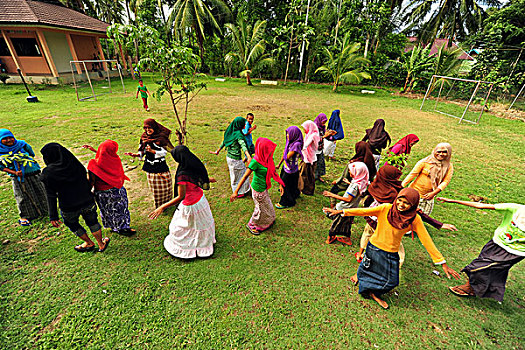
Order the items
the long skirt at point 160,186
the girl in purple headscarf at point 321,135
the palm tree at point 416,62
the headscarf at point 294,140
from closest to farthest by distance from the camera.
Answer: the long skirt at point 160,186
the headscarf at point 294,140
the girl in purple headscarf at point 321,135
the palm tree at point 416,62

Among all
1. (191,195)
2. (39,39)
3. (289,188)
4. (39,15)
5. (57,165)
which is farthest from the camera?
(39,39)

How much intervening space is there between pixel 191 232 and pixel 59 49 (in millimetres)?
21481

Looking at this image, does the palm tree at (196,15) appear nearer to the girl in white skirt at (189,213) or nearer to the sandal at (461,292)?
the girl in white skirt at (189,213)

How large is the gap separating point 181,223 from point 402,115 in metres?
13.0

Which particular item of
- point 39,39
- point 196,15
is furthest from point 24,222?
point 196,15

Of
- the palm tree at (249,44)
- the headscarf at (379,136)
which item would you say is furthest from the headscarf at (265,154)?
the palm tree at (249,44)

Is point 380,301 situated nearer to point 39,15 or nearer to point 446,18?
point 39,15

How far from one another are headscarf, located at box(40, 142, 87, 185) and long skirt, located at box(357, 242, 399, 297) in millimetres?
3846

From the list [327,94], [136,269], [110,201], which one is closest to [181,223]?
[136,269]

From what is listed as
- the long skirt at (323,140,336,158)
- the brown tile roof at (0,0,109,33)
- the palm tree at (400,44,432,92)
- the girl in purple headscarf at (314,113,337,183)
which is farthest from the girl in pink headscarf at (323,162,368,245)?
the brown tile roof at (0,0,109,33)

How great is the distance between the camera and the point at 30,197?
3.97 metres

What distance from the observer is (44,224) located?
13.1 ft

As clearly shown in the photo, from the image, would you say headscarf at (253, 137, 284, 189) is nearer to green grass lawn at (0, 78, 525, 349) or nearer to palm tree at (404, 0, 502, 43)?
green grass lawn at (0, 78, 525, 349)

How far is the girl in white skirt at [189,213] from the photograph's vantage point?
306 cm
